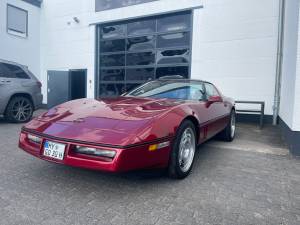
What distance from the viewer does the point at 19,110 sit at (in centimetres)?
695

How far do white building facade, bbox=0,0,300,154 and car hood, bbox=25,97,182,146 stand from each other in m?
3.94

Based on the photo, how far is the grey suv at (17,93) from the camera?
21.4 ft

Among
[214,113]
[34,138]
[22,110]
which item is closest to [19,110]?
[22,110]

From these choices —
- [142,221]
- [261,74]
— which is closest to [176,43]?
[261,74]

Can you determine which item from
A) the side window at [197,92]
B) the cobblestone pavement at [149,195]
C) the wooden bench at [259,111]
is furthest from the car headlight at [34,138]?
the wooden bench at [259,111]

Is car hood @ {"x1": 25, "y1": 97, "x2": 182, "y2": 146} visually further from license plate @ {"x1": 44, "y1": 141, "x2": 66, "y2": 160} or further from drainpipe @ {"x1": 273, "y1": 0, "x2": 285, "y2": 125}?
drainpipe @ {"x1": 273, "y1": 0, "x2": 285, "y2": 125}

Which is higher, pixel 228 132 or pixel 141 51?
pixel 141 51

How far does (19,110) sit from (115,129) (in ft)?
17.8

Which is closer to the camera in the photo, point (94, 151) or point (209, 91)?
point (94, 151)

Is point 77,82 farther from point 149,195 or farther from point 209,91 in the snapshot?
point 149,195

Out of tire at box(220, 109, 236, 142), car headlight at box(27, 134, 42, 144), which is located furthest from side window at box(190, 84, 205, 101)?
car headlight at box(27, 134, 42, 144)

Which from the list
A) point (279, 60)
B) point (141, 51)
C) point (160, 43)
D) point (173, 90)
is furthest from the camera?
point (141, 51)

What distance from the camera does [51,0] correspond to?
12234mm

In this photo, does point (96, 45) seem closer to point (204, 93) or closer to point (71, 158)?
point (204, 93)
